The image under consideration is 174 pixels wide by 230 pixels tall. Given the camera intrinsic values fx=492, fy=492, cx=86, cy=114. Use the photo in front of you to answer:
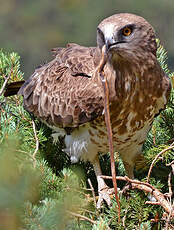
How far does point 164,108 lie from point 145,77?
0.74 ft

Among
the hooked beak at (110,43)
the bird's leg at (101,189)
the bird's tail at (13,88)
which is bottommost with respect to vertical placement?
the bird's leg at (101,189)

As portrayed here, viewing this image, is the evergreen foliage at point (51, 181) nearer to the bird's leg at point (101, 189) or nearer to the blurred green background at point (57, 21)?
the bird's leg at point (101, 189)

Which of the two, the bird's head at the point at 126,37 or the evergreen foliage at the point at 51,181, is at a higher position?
the bird's head at the point at 126,37

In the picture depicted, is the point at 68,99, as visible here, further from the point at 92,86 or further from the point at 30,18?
the point at 30,18

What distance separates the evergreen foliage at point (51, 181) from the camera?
0.84 metres

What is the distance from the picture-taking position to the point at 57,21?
14.0 meters

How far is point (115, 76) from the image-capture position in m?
2.26

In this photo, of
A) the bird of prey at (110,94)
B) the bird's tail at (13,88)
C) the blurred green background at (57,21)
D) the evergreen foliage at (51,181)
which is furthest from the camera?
the blurred green background at (57,21)

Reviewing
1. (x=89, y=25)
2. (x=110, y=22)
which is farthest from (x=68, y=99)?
(x=89, y=25)

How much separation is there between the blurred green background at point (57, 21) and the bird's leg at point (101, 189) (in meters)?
6.36

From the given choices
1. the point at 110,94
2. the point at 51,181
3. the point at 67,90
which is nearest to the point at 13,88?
the point at 67,90

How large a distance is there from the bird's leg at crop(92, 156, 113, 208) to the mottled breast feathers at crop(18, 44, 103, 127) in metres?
0.26

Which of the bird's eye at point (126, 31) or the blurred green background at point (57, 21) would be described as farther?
the blurred green background at point (57, 21)

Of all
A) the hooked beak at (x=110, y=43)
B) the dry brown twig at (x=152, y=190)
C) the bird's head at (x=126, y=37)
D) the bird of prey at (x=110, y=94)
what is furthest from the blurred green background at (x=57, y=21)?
the dry brown twig at (x=152, y=190)
